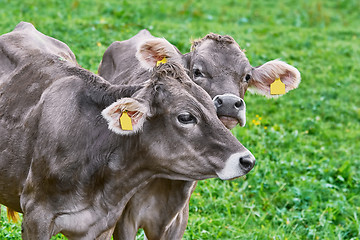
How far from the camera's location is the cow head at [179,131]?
4504mm

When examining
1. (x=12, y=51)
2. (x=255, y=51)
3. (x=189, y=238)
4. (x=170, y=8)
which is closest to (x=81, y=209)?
(x=12, y=51)

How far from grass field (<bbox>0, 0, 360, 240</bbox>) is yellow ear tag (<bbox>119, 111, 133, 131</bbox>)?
2.60 meters

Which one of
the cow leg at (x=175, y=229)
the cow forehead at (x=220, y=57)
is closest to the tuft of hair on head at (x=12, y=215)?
the cow leg at (x=175, y=229)

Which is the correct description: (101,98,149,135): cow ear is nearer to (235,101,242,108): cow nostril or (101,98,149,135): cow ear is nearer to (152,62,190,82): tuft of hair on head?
(152,62,190,82): tuft of hair on head

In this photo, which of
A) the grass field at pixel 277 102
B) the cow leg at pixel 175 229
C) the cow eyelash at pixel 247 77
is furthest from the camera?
the grass field at pixel 277 102

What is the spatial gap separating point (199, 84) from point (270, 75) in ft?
3.16

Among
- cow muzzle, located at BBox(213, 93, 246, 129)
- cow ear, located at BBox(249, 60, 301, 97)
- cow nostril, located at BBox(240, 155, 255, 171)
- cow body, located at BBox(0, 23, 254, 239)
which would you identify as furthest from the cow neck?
cow ear, located at BBox(249, 60, 301, 97)

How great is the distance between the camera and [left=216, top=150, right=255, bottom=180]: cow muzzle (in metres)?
4.46

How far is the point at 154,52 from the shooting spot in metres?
6.30

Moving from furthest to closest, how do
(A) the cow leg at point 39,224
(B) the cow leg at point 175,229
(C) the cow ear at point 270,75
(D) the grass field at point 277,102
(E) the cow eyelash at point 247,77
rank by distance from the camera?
(D) the grass field at point 277,102 → (C) the cow ear at point 270,75 → (E) the cow eyelash at point 247,77 → (B) the cow leg at point 175,229 → (A) the cow leg at point 39,224

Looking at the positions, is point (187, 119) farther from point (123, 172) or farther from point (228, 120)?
point (228, 120)

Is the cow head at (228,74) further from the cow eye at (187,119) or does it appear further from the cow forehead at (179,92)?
the cow eye at (187,119)

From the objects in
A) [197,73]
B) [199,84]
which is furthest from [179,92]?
[197,73]

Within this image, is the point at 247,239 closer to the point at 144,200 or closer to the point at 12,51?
the point at 144,200
